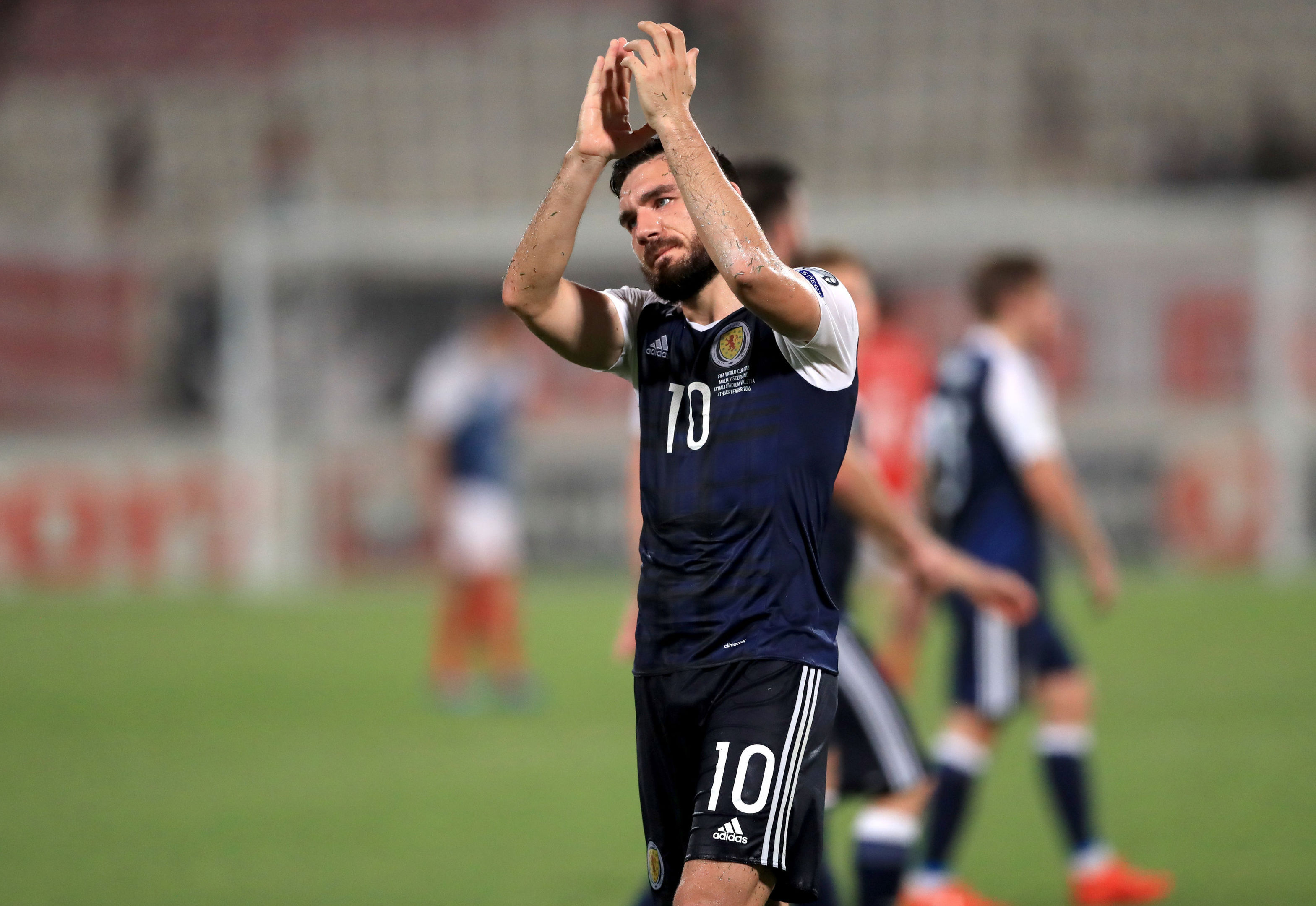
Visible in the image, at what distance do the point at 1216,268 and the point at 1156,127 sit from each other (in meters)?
6.06

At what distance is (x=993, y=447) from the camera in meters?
6.04

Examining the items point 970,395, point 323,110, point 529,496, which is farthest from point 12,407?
point 970,395

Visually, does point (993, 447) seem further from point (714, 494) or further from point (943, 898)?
point (714, 494)

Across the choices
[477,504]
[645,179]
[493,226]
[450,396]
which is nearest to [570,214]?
[645,179]

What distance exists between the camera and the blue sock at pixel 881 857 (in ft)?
16.5

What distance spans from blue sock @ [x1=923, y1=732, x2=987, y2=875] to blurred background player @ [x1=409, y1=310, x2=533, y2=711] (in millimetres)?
4932

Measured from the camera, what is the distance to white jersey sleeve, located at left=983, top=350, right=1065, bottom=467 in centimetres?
591

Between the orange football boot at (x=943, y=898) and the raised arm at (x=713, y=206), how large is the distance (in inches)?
116

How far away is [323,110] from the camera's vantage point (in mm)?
24094

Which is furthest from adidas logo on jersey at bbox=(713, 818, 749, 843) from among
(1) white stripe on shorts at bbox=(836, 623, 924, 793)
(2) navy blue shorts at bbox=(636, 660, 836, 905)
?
(1) white stripe on shorts at bbox=(836, 623, 924, 793)

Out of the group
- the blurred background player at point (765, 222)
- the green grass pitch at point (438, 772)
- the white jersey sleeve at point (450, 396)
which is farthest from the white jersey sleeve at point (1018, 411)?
the white jersey sleeve at point (450, 396)

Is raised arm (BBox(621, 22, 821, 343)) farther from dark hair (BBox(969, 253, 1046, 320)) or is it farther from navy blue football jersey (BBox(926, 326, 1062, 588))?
dark hair (BBox(969, 253, 1046, 320))

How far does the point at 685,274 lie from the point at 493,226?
641 inches

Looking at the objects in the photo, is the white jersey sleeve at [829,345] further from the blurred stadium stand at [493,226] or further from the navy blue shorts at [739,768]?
the blurred stadium stand at [493,226]
